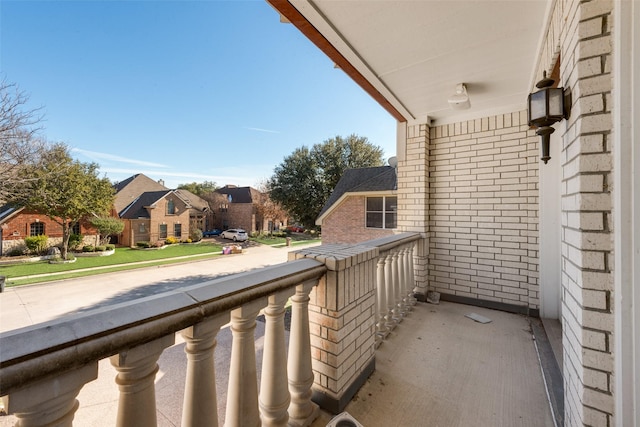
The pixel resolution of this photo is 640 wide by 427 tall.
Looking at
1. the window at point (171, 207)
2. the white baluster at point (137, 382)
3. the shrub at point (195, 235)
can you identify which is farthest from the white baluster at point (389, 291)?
the shrub at point (195, 235)

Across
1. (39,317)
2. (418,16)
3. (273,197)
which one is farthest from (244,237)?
(418,16)

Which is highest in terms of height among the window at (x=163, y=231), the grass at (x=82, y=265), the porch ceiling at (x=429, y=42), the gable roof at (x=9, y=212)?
the porch ceiling at (x=429, y=42)

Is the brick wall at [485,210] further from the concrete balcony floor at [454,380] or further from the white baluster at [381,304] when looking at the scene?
the white baluster at [381,304]

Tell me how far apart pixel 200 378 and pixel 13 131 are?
615 inches

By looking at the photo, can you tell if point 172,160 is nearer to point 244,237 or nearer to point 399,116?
point 244,237

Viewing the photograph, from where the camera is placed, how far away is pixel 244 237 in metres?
26.5

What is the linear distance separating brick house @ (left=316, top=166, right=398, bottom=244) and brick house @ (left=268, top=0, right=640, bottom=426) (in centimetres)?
709

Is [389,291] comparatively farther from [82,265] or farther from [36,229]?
[36,229]

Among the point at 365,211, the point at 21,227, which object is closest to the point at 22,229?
the point at 21,227

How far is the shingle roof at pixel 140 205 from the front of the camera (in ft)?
75.5

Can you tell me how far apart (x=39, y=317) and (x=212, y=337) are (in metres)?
10.6

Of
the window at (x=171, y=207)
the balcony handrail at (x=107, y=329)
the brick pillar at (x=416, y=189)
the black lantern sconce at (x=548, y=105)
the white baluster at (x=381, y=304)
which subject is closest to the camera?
the balcony handrail at (x=107, y=329)

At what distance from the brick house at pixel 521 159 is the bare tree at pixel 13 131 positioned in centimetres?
1432

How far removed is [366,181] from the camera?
44.0 feet
